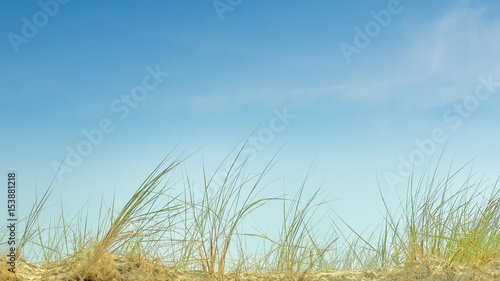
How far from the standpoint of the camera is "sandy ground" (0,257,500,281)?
2.99 m

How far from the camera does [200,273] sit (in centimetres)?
324

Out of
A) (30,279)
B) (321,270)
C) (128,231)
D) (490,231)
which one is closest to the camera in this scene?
→ (30,279)

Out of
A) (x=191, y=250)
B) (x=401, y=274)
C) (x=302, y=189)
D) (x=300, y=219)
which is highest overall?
(x=302, y=189)

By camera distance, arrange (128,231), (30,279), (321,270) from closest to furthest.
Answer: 1. (30,279)
2. (128,231)
3. (321,270)

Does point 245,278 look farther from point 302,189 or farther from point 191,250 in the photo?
point 302,189

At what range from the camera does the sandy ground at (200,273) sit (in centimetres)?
299

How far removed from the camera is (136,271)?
3123 mm

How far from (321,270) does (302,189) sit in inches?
24.8

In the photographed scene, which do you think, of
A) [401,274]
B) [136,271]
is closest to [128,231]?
[136,271]

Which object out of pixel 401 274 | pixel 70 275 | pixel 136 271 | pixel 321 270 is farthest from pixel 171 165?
pixel 401 274

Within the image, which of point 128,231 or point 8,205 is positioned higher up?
point 8,205

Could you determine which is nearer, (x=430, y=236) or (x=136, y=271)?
(x=136, y=271)

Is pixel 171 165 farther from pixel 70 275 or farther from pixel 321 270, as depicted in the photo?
pixel 321 270

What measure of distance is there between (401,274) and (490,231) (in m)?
1.00
